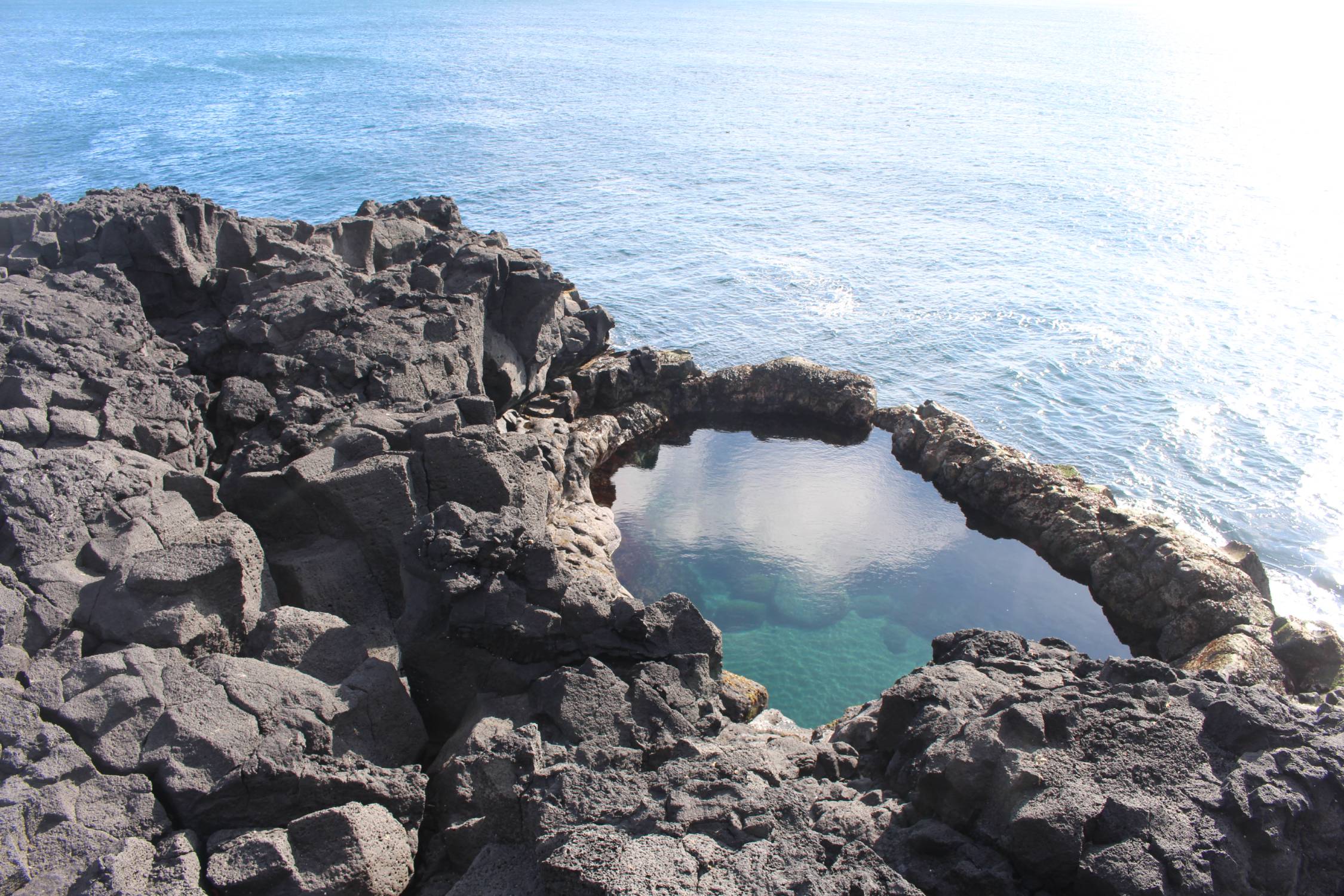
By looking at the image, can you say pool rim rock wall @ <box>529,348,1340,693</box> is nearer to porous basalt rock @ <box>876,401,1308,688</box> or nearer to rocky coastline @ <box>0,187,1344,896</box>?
porous basalt rock @ <box>876,401,1308,688</box>

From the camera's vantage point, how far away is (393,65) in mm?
92312

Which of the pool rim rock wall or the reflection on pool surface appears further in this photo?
the reflection on pool surface

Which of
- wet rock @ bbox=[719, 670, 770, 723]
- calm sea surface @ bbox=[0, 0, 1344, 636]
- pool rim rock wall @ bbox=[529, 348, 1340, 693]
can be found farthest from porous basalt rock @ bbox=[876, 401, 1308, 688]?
wet rock @ bbox=[719, 670, 770, 723]

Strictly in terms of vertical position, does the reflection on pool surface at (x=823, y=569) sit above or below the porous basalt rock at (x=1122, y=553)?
below

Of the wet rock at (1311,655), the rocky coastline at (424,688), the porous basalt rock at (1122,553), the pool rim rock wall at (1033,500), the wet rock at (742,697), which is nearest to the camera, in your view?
the rocky coastline at (424,688)

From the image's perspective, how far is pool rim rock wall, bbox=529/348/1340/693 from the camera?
1742 centimetres

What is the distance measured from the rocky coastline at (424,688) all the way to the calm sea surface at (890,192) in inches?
563

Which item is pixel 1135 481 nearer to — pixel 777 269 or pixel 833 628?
pixel 833 628

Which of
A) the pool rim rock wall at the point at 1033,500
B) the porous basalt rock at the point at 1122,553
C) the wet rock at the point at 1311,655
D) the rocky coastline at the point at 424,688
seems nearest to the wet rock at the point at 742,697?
the rocky coastline at the point at 424,688

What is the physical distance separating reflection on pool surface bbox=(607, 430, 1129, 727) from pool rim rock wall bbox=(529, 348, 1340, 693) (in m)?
0.72

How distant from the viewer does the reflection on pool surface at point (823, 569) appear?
18.9 metres

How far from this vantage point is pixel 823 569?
2148 centimetres

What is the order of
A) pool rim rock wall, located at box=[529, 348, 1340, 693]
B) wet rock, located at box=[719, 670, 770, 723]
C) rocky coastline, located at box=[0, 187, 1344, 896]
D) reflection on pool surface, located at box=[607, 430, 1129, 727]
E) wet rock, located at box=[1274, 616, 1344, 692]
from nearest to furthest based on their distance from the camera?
rocky coastline, located at box=[0, 187, 1344, 896] → wet rock, located at box=[719, 670, 770, 723] → wet rock, located at box=[1274, 616, 1344, 692] → pool rim rock wall, located at box=[529, 348, 1340, 693] → reflection on pool surface, located at box=[607, 430, 1129, 727]

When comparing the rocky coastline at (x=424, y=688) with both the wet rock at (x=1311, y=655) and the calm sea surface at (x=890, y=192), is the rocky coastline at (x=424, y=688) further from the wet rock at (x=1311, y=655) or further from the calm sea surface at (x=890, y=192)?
the calm sea surface at (x=890, y=192)
